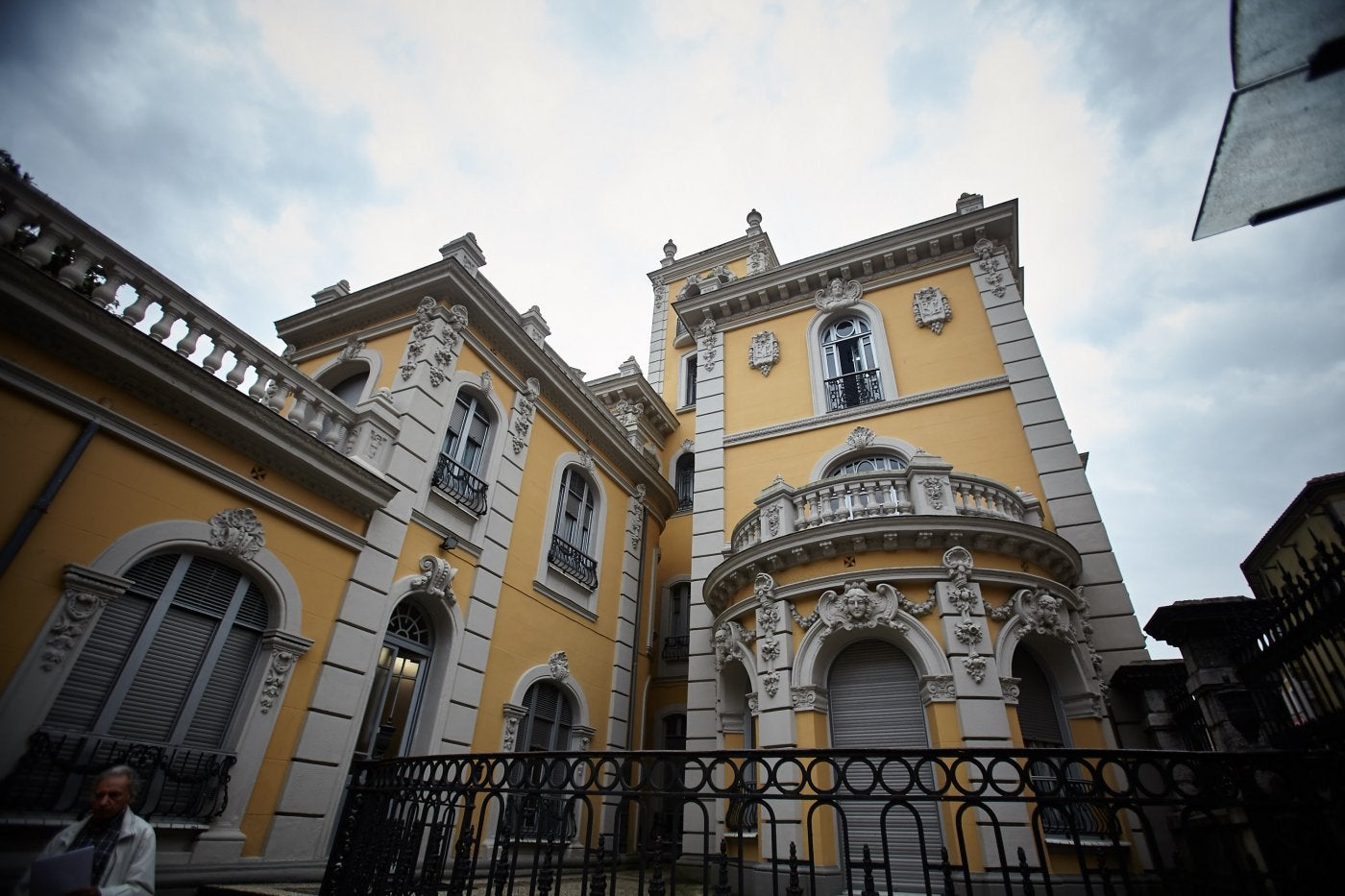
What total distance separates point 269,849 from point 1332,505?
21886 millimetres

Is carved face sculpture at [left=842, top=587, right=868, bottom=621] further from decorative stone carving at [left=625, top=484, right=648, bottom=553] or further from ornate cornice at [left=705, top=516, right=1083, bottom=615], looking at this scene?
decorative stone carving at [left=625, top=484, right=648, bottom=553]

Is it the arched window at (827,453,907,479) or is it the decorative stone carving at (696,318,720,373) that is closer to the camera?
the arched window at (827,453,907,479)

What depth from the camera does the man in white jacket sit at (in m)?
4.40

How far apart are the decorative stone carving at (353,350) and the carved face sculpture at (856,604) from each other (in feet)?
34.1

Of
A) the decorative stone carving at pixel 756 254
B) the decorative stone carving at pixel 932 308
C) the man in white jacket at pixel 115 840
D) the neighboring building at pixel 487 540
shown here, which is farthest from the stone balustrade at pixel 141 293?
the decorative stone carving at pixel 756 254

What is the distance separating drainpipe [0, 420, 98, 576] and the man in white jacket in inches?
115

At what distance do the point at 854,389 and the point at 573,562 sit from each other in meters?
7.76

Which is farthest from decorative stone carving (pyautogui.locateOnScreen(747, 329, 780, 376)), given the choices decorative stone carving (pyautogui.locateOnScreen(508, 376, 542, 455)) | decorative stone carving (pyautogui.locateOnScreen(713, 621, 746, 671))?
decorative stone carving (pyautogui.locateOnScreen(713, 621, 746, 671))

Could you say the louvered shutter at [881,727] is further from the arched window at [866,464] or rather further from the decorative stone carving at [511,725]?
the decorative stone carving at [511,725]

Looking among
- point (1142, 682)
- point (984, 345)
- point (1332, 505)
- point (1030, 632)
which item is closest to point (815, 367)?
point (984, 345)

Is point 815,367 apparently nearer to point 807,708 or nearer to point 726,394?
point 726,394

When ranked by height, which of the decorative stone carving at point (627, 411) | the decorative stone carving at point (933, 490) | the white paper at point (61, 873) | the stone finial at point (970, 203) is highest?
the stone finial at point (970, 203)

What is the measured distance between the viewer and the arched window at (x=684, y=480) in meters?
19.7

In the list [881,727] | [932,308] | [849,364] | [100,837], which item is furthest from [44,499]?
[932,308]
